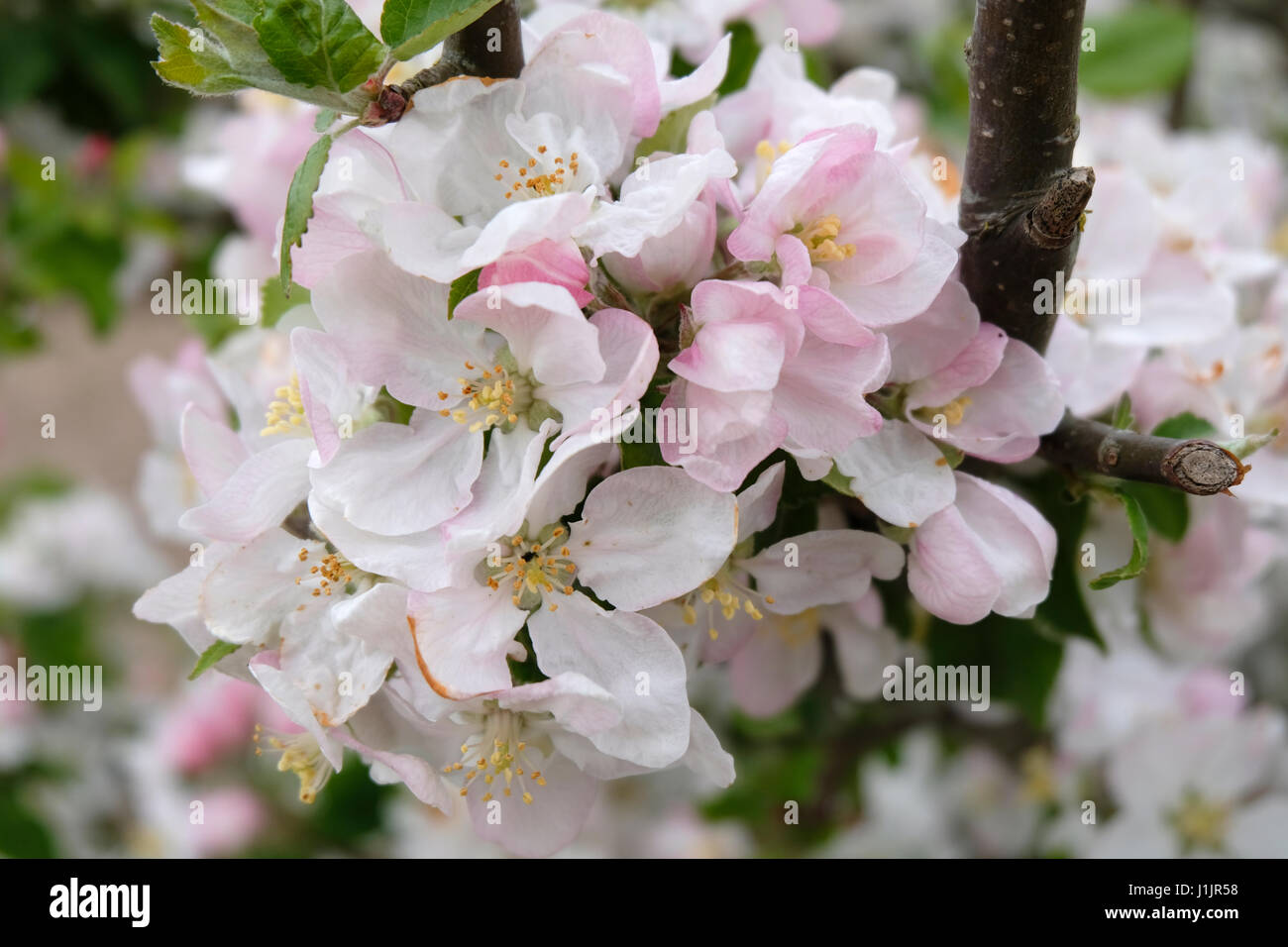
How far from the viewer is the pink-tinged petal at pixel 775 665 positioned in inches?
32.1

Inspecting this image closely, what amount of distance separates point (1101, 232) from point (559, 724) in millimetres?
538

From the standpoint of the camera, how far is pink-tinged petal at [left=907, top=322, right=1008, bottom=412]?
660 mm

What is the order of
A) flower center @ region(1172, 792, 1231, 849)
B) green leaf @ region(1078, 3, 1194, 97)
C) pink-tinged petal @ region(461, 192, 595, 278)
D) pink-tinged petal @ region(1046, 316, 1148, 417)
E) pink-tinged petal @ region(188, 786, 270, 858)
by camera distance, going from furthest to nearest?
pink-tinged petal @ region(188, 786, 270, 858) < green leaf @ region(1078, 3, 1194, 97) < flower center @ region(1172, 792, 1231, 849) < pink-tinged petal @ region(1046, 316, 1148, 417) < pink-tinged petal @ region(461, 192, 595, 278)

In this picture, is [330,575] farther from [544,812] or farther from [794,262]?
[794,262]

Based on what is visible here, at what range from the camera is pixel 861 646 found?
812 millimetres

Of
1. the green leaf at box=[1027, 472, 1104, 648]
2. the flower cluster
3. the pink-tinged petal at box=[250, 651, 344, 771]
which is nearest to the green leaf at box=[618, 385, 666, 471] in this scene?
the flower cluster

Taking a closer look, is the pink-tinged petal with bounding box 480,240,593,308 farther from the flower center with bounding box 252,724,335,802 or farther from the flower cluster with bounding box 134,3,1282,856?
the flower center with bounding box 252,724,335,802

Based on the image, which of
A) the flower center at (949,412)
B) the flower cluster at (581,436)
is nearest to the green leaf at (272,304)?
the flower cluster at (581,436)

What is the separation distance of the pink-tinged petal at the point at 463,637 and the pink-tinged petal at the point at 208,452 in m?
0.18

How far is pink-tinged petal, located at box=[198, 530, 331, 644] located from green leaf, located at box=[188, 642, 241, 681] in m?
0.01

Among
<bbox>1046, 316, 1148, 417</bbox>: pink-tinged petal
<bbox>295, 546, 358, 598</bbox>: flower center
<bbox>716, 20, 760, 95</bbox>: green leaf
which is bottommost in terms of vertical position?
<bbox>295, 546, 358, 598</bbox>: flower center

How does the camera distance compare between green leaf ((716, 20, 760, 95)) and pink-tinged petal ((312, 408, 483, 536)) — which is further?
green leaf ((716, 20, 760, 95))

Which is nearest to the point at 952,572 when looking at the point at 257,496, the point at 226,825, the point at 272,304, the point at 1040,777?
the point at 257,496
